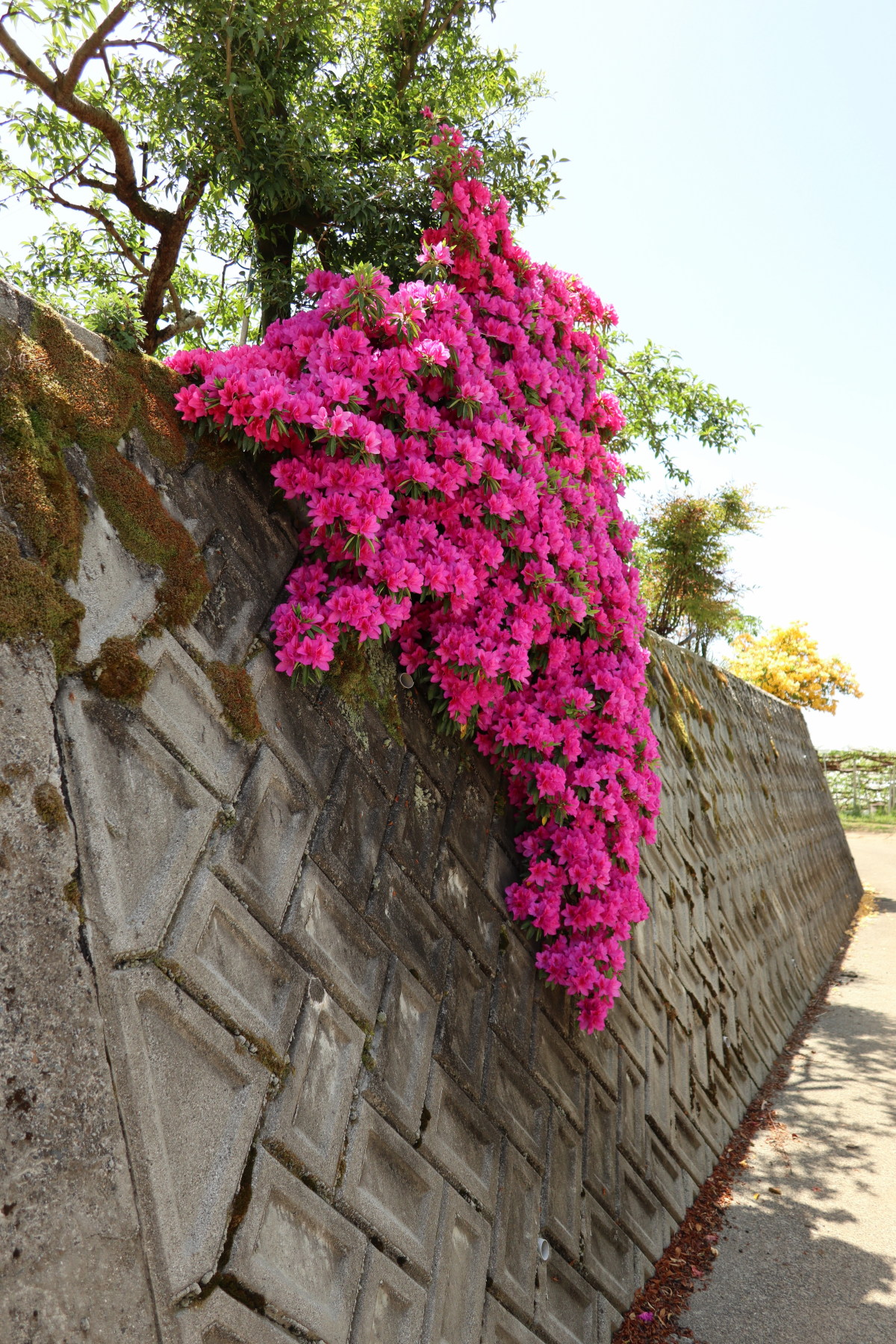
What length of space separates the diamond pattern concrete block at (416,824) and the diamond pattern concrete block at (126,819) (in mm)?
858

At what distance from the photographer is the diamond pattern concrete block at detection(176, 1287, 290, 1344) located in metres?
1.55

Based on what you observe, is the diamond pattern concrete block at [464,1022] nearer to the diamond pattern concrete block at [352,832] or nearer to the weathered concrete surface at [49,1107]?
the diamond pattern concrete block at [352,832]

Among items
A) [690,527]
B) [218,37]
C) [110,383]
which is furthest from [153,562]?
[690,527]

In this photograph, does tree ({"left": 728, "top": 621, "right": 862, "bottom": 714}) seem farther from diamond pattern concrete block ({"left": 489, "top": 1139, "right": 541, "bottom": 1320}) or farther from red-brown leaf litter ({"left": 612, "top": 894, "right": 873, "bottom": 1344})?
diamond pattern concrete block ({"left": 489, "top": 1139, "right": 541, "bottom": 1320})

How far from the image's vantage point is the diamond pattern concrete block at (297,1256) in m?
1.73

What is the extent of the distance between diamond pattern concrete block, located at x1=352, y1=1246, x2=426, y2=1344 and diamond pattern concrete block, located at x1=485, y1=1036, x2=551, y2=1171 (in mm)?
644

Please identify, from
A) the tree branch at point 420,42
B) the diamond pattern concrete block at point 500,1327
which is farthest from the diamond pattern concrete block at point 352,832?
the tree branch at point 420,42

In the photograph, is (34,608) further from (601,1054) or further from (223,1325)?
(601,1054)

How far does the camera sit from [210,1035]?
1.78 meters

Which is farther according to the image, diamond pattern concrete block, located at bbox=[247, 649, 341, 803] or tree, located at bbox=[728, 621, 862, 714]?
tree, located at bbox=[728, 621, 862, 714]

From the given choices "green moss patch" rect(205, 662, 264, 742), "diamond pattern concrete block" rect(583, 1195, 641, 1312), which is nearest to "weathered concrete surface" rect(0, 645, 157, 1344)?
"green moss patch" rect(205, 662, 264, 742)

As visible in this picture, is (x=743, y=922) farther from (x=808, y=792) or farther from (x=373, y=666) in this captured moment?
(x=808, y=792)

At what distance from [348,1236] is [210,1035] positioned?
0.67 metres

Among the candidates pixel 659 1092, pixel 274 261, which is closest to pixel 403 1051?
pixel 659 1092
